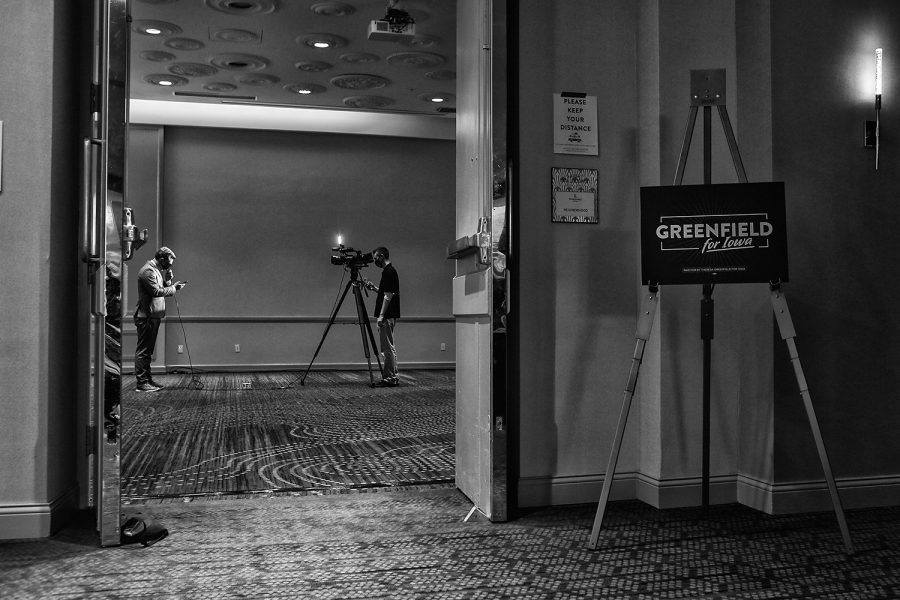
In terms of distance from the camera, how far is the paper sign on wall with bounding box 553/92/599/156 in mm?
3182

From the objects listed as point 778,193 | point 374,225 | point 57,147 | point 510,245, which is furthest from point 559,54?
point 374,225

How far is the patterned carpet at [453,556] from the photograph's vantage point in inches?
85.4

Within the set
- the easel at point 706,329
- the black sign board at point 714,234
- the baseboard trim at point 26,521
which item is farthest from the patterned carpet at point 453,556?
the black sign board at point 714,234

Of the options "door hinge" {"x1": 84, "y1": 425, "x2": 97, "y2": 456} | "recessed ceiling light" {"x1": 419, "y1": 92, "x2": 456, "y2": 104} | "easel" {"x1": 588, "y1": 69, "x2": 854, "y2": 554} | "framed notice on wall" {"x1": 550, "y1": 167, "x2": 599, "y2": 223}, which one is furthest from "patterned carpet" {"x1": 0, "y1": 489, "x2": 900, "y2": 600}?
"recessed ceiling light" {"x1": 419, "y1": 92, "x2": 456, "y2": 104}

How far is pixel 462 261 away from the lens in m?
3.39

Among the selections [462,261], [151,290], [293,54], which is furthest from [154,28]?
[462,261]

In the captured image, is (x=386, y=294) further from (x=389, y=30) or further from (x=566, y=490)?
(x=566, y=490)

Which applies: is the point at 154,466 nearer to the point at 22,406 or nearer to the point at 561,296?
the point at 22,406

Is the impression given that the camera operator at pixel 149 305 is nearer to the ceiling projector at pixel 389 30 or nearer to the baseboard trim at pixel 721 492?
the ceiling projector at pixel 389 30

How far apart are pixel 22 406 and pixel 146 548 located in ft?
2.26

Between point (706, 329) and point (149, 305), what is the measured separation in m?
5.85

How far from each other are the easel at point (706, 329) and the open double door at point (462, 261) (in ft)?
1.57

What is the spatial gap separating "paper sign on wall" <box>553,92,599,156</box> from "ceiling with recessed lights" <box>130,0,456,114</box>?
3.81 meters

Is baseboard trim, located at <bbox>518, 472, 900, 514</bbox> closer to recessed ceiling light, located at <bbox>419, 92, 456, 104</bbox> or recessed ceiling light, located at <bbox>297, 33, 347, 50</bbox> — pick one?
recessed ceiling light, located at <bbox>297, 33, 347, 50</bbox>
